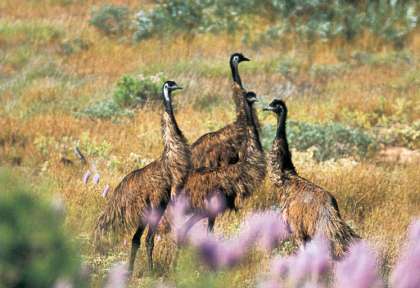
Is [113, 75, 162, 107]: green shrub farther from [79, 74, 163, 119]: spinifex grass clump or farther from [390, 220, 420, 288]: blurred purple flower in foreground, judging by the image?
[390, 220, 420, 288]: blurred purple flower in foreground

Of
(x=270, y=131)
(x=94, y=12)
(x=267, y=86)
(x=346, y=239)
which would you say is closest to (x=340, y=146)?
(x=270, y=131)

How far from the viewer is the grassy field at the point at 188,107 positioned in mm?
7138

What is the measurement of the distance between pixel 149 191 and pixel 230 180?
0.68 metres

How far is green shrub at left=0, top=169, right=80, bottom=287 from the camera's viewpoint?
2.77 m

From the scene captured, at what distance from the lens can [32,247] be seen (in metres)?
2.80

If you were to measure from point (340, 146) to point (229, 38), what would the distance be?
7479mm

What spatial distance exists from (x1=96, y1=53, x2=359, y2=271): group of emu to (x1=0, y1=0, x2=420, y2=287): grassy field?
1.03 ft

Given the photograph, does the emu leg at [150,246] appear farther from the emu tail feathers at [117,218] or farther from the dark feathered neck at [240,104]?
the dark feathered neck at [240,104]

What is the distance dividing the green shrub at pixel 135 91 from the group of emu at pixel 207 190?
6352mm

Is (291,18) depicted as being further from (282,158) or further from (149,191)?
(149,191)

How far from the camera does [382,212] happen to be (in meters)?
7.45

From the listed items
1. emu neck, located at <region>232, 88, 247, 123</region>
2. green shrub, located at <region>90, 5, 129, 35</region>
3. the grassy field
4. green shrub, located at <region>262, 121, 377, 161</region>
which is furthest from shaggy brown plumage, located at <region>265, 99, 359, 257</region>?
green shrub, located at <region>90, 5, 129, 35</region>

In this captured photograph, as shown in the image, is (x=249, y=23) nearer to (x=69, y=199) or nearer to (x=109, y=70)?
(x=109, y=70)

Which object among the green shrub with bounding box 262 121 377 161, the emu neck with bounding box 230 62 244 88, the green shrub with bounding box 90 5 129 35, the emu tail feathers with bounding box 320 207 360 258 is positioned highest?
→ the emu neck with bounding box 230 62 244 88
